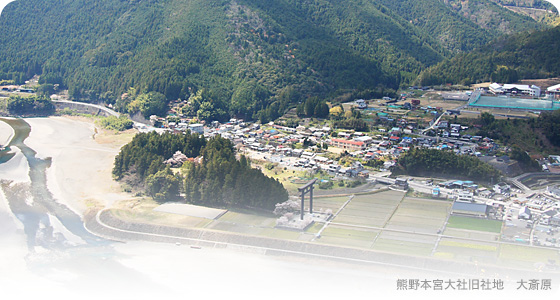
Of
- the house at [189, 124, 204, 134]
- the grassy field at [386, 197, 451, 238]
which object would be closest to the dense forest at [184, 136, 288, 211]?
the grassy field at [386, 197, 451, 238]

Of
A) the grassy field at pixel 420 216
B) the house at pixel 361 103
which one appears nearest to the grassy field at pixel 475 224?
the grassy field at pixel 420 216

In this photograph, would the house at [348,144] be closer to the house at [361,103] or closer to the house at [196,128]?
the house at [361,103]

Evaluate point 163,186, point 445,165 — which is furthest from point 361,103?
point 163,186

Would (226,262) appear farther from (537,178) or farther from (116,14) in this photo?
(116,14)

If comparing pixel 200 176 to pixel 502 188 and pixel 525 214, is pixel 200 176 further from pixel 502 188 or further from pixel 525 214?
pixel 525 214

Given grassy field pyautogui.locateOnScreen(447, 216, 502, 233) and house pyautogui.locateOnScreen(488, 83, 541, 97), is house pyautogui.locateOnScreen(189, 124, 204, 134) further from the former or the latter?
grassy field pyautogui.locateOnScreen(447, 216, 502, 233)

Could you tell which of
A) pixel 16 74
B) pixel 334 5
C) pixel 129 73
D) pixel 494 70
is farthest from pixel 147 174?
pixel 334 5
